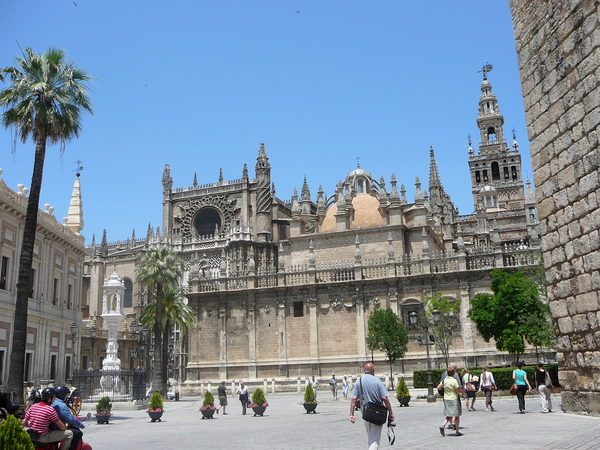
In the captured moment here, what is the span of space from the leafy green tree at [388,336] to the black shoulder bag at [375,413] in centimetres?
2414

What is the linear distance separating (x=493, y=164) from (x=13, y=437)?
82.8 m

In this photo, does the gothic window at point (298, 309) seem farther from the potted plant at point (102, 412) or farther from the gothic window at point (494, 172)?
the gothic window at point (494, 172)

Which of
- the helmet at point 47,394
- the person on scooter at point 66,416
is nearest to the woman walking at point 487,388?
the person on scooter at point 66,416

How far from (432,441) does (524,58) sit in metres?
7.49

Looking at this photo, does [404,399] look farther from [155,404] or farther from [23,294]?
[23,294]

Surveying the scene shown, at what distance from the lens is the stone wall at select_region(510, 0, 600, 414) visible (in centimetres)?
921

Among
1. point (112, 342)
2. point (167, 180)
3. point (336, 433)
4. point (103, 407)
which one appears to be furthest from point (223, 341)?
point (167, 180)

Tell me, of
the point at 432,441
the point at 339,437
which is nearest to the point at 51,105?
the point at 339,437

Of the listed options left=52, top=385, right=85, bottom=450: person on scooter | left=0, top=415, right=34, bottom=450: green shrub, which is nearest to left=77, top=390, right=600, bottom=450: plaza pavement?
left=52, top=385, right=85, bottom=450: person on scooter

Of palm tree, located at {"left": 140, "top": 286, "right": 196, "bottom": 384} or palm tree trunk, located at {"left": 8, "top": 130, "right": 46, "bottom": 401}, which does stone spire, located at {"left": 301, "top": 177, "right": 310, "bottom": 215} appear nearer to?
palm tree, located at {"left": 140, "top": 286, "right": 196, "bottom": 384}

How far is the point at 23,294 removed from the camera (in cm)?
1733

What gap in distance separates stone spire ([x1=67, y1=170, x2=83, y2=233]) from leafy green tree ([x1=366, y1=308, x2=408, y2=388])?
21.4m

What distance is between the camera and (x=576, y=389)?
979 cm

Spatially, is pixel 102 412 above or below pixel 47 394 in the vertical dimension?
below
